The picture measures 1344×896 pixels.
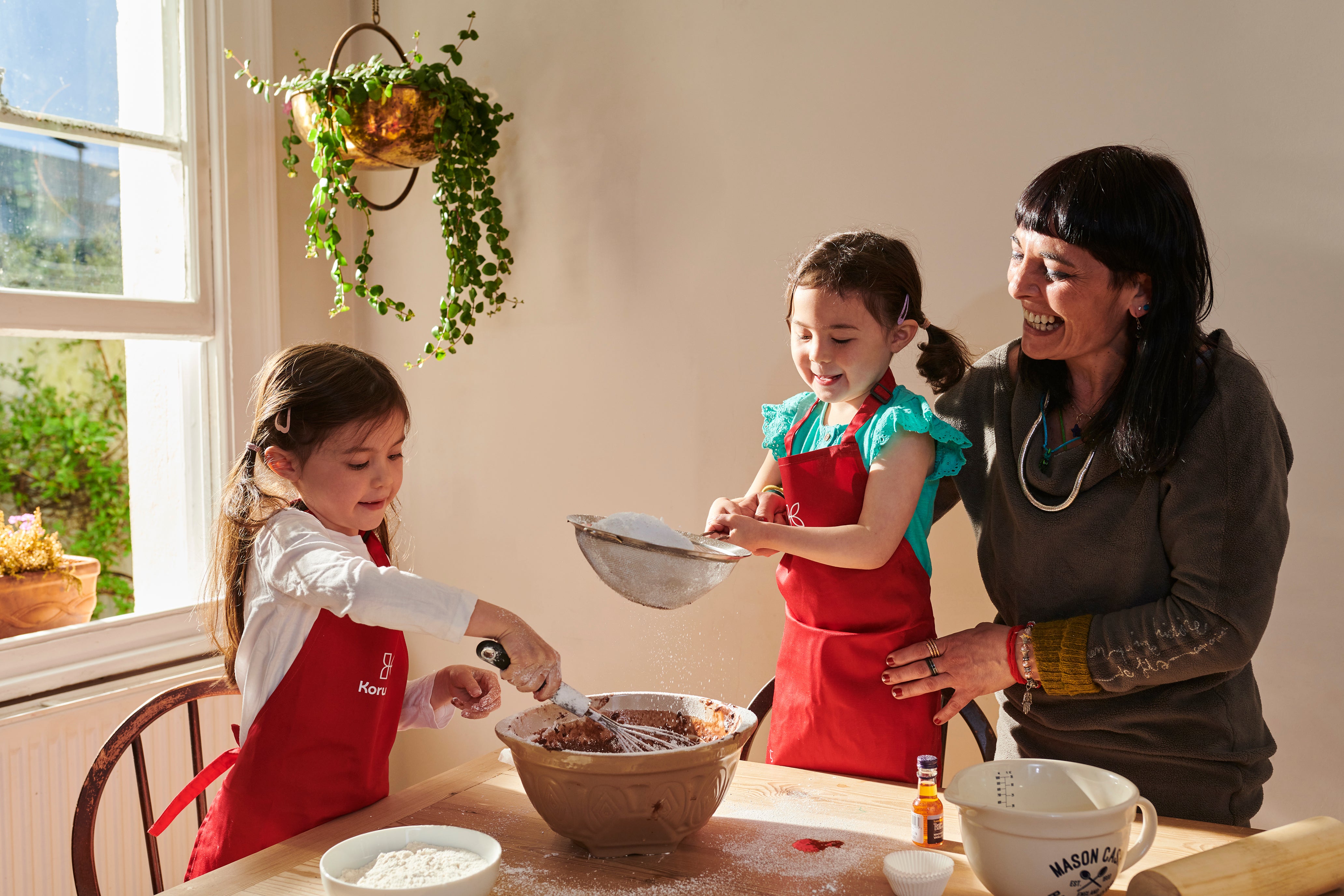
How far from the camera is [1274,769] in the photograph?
5.03 feet

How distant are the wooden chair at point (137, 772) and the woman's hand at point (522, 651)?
0.45m

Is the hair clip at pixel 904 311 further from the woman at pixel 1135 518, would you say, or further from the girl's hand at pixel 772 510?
the girl's hand at pixel 772 510

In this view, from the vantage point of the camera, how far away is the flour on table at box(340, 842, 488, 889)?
2.76 feet

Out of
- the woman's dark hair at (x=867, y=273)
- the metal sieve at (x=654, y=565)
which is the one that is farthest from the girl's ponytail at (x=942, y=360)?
the metal sieve at (x=654, y=565)

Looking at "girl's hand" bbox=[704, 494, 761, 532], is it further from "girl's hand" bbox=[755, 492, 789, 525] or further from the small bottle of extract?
the small bottle of extract

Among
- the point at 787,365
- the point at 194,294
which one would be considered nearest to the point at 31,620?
the point at 194,294

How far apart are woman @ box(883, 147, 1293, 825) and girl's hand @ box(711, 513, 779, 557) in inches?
9.1

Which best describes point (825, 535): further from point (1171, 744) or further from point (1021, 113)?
point (1021, 113)

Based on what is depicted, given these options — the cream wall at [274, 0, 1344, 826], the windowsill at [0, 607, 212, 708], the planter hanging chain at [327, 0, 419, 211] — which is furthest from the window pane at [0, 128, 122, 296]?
the windowsill at [0, 607, 212, 708]

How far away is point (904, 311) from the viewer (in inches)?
53.3

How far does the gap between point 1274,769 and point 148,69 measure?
8.30ft

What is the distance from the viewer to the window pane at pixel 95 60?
6.38 ft

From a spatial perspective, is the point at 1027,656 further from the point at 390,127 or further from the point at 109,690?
the point at 109,690

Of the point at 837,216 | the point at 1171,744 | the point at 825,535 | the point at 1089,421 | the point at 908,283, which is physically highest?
the point at 837,216
